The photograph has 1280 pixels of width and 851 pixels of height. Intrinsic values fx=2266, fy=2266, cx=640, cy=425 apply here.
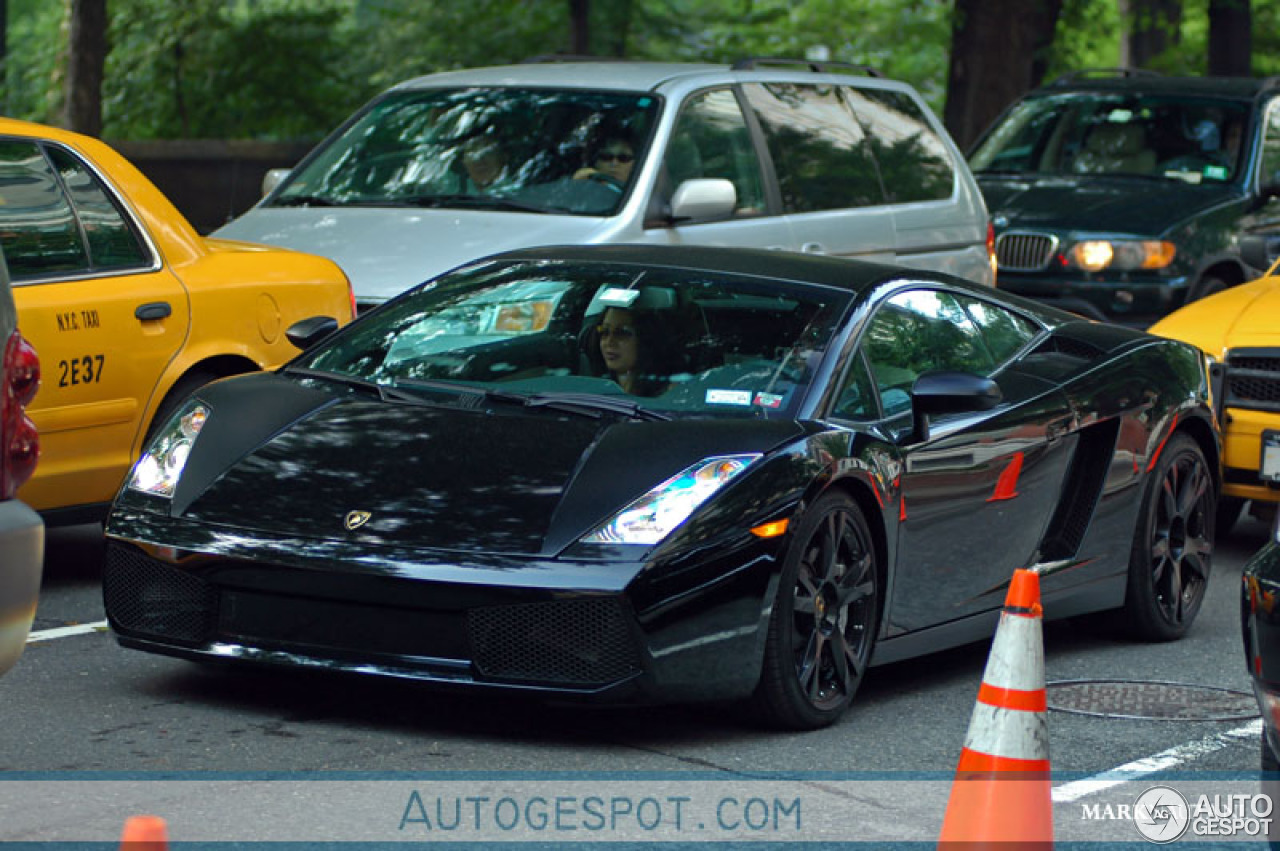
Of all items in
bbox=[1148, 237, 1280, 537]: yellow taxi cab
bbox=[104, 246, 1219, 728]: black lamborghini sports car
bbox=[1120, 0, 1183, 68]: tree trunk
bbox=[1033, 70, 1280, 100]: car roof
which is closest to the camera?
bbox=[104, 246, 1219, 728]: black lamborghini sports car

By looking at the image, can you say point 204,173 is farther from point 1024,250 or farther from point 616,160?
point 616,160


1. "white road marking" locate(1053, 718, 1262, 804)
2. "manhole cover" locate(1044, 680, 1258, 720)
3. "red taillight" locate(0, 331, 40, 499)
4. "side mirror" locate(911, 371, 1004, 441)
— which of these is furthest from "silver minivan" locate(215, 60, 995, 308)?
"red taillight" locate(0, 331, 40, 499)

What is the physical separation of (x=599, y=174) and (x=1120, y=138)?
18.0 feet

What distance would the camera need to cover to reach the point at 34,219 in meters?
7.57

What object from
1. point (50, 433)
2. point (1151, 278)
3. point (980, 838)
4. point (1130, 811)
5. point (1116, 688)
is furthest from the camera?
point (1151, 278)

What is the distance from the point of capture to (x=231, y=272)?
325 inches

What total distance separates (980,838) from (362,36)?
24.5 m

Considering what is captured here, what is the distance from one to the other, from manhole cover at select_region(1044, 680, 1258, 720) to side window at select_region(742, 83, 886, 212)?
434cm

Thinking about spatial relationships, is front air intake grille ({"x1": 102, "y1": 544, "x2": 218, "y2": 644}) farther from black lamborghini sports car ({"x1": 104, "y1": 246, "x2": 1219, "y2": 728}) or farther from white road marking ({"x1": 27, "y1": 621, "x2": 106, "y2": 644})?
white road marking ({"x1": 27, "y1": 621, "x2": 106, "y2": 644})

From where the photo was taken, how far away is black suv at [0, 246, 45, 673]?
181 inches

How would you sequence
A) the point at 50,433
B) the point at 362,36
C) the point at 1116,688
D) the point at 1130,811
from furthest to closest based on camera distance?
the point at 362,36 → the point at 50,433 → the point at 1116,688 → the point at 1130,811

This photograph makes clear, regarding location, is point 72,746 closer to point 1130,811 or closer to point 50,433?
point 50,433

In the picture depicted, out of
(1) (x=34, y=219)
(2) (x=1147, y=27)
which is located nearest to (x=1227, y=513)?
(1) (x=34, y=219)

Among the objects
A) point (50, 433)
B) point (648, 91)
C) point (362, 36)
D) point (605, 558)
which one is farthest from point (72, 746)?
point (362, 36)
